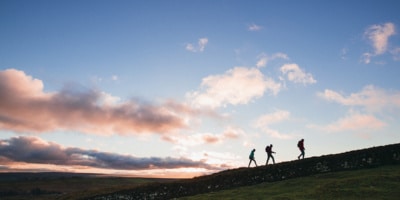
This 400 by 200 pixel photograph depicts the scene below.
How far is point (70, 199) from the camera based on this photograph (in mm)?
47594

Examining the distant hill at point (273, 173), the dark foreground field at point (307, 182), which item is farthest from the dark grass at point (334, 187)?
the distant hill at point (273, 173)

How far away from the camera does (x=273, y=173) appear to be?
3219 cm

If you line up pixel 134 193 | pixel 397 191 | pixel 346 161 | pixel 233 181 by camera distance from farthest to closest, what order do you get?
pixel 134 193 < pixel 233 181 < pixel 346 161 < pixel 397 191

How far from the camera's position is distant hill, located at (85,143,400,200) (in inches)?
1150

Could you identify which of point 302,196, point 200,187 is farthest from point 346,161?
point 200,187

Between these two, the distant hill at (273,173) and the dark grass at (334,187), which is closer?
the dark grass at (334,187)

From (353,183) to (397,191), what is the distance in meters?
3.08

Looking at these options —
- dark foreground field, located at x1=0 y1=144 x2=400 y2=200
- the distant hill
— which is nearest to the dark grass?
dark foreground field, located at x1=0 y1=144 x2=400 y2=200

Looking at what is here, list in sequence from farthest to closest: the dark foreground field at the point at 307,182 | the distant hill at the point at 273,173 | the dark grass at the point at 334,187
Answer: the distant hill at the point at 273,173 → the dark foreground field at the point at 307,182 → the dark grass at the point at 334,187

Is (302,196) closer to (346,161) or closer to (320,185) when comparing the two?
(320,185)

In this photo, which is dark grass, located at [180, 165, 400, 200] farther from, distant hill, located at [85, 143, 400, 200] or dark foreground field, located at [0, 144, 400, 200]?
distant hill, located at [85, 143, 400, 200]

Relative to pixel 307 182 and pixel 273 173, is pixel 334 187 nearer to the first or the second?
pixel 307 182

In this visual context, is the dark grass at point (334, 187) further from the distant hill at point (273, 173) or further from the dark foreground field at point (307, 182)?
the distant hill at point (273, 173)

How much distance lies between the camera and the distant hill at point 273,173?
29219 mm
